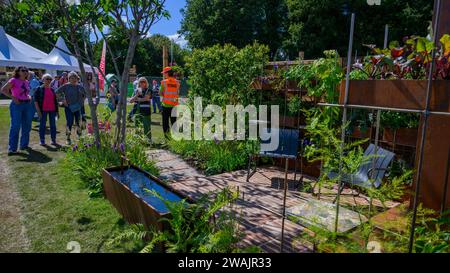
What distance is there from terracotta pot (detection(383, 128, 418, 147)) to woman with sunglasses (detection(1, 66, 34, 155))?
6494mm

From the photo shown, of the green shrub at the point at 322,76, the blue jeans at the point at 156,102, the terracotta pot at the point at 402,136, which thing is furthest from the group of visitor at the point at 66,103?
the blue jeans at the point at 156,102

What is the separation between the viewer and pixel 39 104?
7.03m

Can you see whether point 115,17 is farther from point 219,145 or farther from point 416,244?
point 416,244

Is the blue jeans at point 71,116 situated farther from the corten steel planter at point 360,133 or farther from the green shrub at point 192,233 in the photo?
the corten steel planter at point 360,133

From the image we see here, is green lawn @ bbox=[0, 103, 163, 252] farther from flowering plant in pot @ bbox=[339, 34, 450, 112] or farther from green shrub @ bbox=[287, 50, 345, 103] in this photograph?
green shrub @ bbox=[287, 50, 345, 103]

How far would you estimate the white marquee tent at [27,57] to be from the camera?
49.2 ft

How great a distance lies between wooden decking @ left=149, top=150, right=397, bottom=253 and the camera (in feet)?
9.52

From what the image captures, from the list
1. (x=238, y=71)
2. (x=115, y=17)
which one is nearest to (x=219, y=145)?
(x=238, y=71)

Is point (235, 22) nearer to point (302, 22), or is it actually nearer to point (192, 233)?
point (302, 22)

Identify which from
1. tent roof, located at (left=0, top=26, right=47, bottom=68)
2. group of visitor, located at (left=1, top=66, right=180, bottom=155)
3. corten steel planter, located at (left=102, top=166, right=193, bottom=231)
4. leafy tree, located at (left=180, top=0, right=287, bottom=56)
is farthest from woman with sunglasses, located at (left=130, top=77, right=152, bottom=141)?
leafy tree, located at (left=180, top=0, right=287, bottom=56)

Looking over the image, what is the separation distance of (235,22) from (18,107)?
23.8 metres

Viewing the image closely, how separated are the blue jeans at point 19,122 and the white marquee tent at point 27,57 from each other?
8.46m
